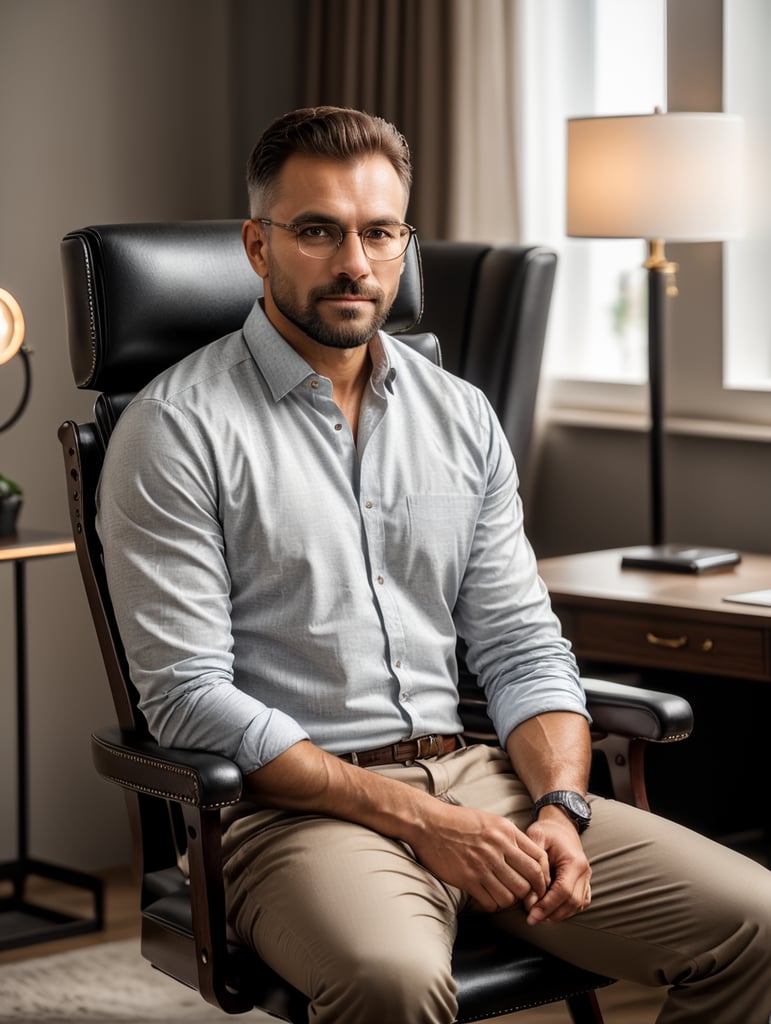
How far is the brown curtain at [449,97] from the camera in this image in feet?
10.9

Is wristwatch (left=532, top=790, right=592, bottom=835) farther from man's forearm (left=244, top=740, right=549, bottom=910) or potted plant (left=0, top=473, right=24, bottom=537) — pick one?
potted plant (left=0, top=473, right=24, bottom=537)

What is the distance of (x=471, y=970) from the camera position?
169 cm

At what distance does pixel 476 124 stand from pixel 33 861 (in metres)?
1.86

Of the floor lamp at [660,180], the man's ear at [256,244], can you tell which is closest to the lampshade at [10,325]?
the man's ear at [256,244]

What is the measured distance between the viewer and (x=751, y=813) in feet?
9.91

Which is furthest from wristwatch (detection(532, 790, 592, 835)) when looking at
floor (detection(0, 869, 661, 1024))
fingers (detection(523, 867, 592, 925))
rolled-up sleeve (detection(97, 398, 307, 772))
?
floor (detection(0, 869, 661, 1024))

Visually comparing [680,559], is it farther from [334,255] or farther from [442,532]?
[334,255]

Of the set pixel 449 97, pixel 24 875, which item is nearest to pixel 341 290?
pixel 449 97

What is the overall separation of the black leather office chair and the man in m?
0.05

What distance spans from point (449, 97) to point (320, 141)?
60.1 inches

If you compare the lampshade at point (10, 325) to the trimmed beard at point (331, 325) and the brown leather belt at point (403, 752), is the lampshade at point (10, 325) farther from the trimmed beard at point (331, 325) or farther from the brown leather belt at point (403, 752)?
the brown leather belt at point (403, 752)

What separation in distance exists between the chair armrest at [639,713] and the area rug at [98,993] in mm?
1008

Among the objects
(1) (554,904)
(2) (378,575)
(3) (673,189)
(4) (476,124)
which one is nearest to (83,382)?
(2) (378,575)

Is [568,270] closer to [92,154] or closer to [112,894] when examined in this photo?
[92,154]
